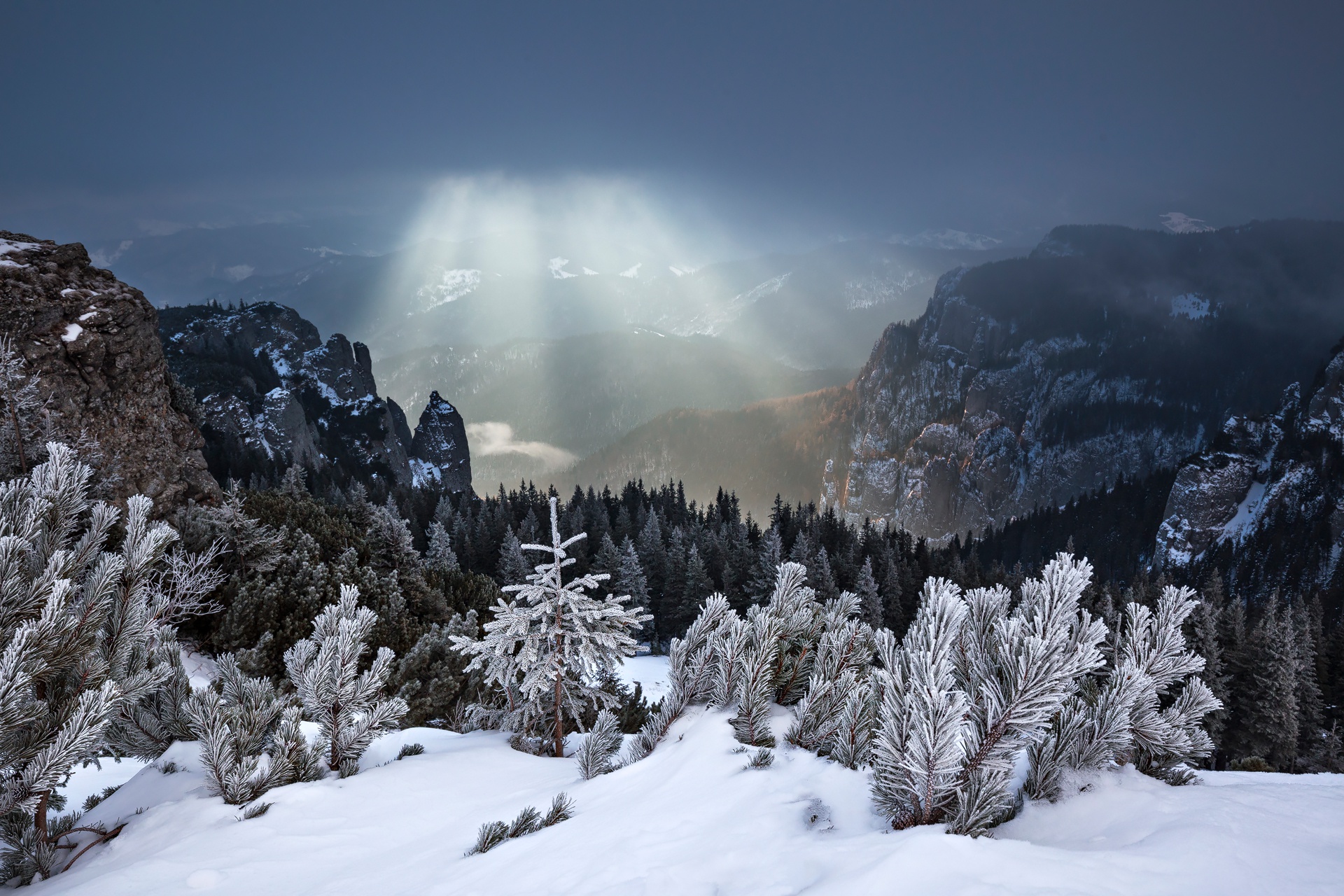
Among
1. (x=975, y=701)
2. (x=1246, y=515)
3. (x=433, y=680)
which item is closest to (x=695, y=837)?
(x=975, y=701)

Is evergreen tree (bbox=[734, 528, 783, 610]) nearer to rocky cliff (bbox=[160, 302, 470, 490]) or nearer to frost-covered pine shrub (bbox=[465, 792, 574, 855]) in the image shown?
frost-covered pine shrub (bbox=[465, 792, 574, 855])

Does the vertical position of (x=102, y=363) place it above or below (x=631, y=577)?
above

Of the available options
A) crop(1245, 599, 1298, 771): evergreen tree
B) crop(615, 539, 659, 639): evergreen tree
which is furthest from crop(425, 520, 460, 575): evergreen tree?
crop(1245, 599, 1298, 771): evergreen tree

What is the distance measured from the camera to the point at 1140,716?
9.66ft

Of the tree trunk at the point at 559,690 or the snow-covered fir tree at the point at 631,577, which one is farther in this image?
the snow-covered fir tree at the point at 631,577

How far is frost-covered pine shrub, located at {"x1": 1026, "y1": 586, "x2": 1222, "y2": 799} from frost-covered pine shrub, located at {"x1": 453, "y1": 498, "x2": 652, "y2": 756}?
14.0 feet

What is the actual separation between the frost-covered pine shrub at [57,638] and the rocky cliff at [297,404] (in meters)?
79.1

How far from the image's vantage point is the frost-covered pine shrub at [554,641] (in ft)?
21.8

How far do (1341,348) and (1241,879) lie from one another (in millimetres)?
155923

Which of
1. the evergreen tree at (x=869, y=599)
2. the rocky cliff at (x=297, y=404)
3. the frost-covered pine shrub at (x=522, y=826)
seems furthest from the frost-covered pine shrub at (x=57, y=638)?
the rocky cliff at (x=297, y=404)

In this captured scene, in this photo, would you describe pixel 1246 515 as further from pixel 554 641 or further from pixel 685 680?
pixel 685 680

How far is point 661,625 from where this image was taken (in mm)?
41812

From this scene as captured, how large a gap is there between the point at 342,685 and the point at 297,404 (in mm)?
103820

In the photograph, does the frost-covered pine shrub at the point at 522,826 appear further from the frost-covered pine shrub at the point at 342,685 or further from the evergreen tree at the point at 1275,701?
the evergreen tree at the point at 1275,701
